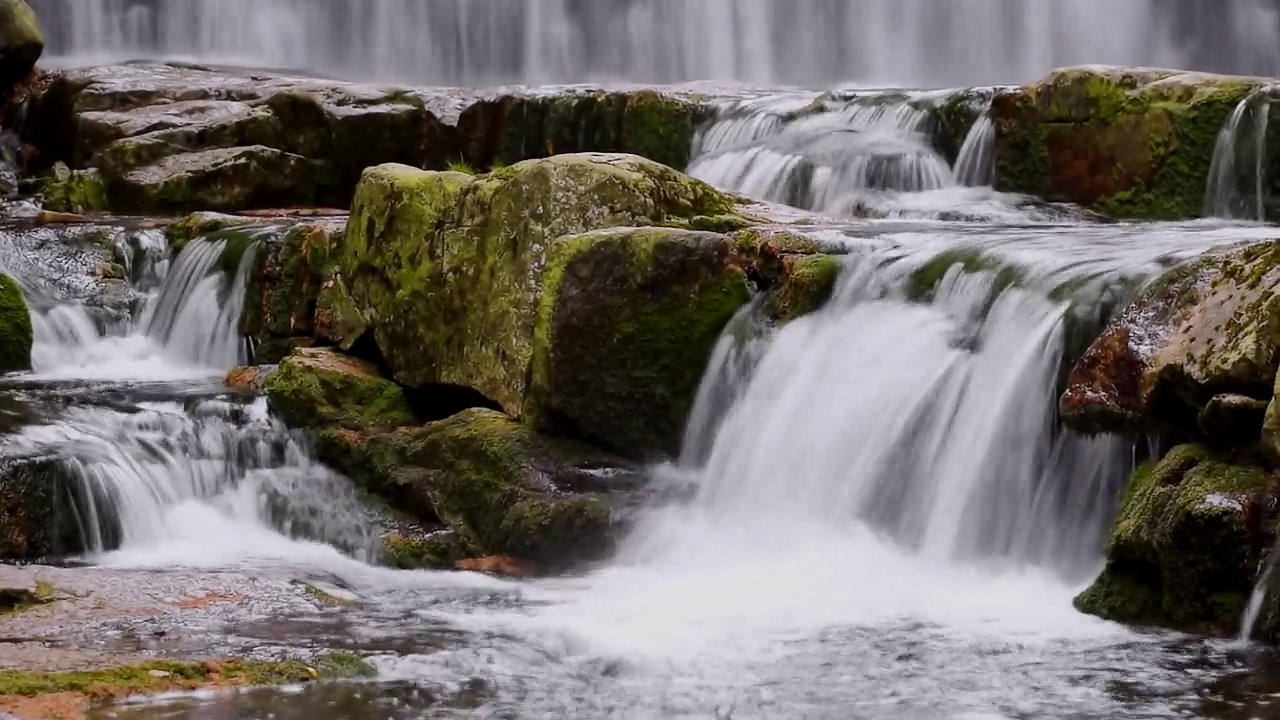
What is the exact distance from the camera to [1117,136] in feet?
38.6

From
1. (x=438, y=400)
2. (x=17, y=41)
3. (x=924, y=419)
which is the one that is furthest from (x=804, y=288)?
(x=17, y=41)

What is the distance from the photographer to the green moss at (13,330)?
11047 mm

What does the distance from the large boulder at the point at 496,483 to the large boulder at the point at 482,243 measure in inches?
15.3

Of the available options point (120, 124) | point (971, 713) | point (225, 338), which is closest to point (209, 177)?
point (120, 124)

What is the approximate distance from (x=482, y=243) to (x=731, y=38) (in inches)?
564

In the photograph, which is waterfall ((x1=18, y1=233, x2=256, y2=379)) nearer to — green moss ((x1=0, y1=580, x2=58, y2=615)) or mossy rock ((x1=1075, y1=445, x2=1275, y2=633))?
green moss ((x1=0, y1=580, x2=58, y2=615))

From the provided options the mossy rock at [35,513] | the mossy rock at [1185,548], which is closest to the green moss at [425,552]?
the mossy rock at [35,513]

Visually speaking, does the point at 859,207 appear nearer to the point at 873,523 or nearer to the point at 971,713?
the point at 873,523

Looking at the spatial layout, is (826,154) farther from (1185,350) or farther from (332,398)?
(1185,350)

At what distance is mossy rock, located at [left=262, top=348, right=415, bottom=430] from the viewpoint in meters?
8.88

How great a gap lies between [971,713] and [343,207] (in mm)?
12299

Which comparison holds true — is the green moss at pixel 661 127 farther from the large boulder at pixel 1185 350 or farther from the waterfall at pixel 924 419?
the large boulder at pixel 1185 350

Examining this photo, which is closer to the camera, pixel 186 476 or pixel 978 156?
pixel 186 476

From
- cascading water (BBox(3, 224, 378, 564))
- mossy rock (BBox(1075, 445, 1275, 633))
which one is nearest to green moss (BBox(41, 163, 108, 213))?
cascading water (BBox(3, 224, 378, 564))
